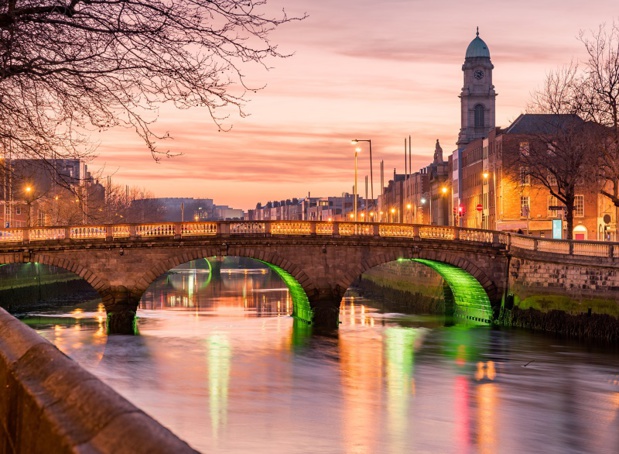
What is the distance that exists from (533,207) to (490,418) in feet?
203

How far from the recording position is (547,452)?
23.0 m

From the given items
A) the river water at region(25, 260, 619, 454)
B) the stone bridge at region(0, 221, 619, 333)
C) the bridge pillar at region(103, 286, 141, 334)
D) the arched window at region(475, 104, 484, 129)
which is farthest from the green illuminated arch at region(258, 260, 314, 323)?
the arched window at region(475, 104, 484, 129)

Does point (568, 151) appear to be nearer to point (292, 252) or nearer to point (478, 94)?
point (292, 252)

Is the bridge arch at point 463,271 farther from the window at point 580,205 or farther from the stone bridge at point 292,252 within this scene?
the window at point 580,205

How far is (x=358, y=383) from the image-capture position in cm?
3384

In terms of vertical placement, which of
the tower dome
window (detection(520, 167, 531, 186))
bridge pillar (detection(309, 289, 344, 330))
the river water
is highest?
the tower dome

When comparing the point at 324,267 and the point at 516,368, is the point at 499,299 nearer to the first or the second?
the point at 324,267

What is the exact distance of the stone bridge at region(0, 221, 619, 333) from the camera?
166 ft

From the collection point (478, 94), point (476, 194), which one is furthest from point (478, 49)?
point (476, 194)

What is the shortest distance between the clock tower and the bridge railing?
2801 inches

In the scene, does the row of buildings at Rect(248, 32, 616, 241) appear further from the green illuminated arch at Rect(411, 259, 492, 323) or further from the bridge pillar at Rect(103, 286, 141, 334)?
the bridge pillar at Rect(103, 286, 141, 334)

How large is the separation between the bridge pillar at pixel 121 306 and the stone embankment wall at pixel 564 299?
61.7 feet

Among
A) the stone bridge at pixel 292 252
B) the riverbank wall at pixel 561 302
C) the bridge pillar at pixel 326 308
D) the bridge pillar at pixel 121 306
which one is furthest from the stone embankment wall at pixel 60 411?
the bridge pillar at pixel 326 308

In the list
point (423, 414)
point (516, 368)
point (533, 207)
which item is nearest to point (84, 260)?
point (516, 368)
